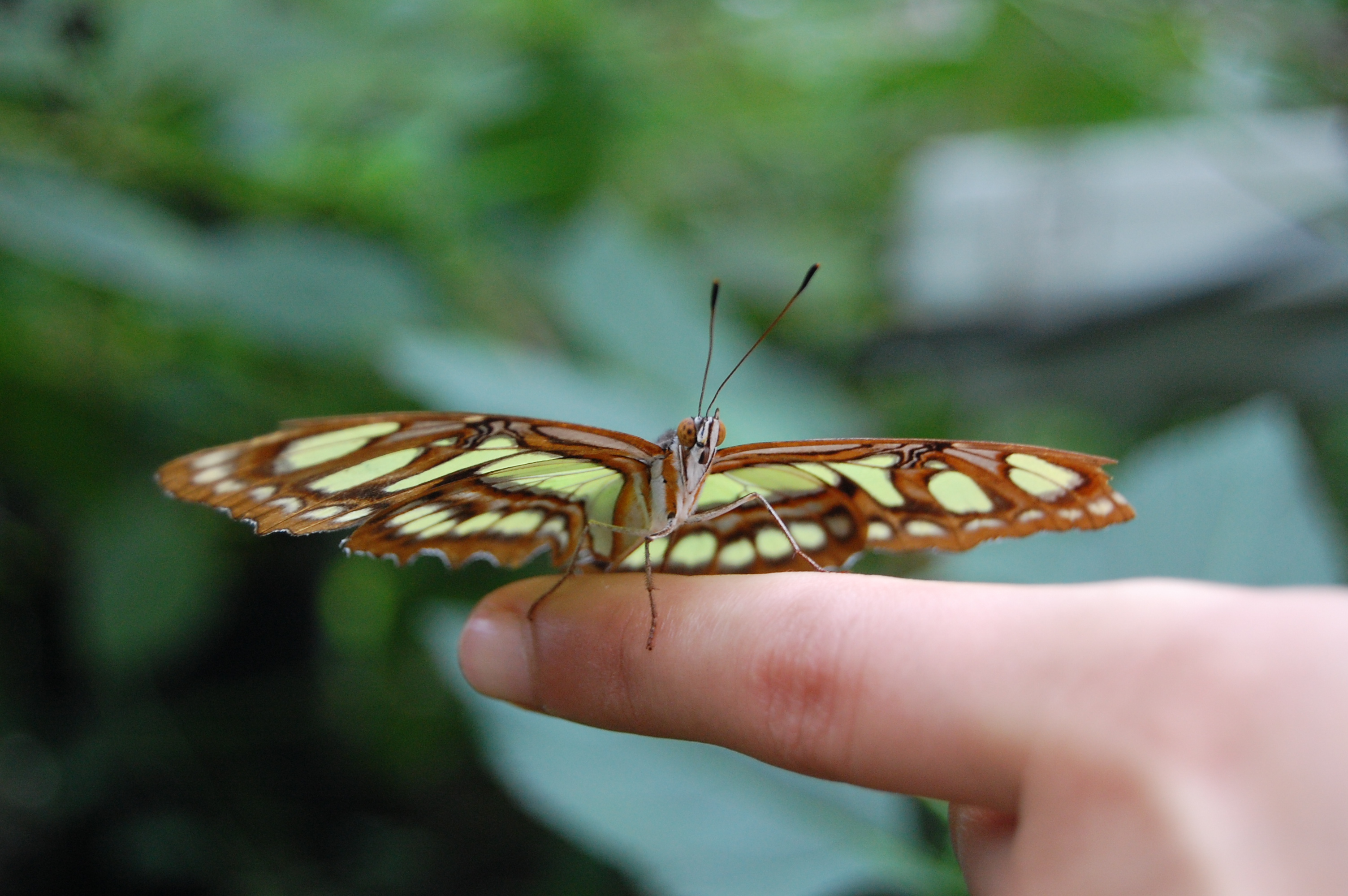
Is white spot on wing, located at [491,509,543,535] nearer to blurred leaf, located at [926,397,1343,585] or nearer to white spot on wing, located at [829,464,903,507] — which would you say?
white spot on wing, located at [829,464,903,507]

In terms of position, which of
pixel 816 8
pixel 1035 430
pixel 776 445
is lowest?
pixel 776 445

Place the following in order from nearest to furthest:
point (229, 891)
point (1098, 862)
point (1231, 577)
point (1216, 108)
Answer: point (1098, 862) → point (1231, 577) → point (1216, 108) → point (229, 891)

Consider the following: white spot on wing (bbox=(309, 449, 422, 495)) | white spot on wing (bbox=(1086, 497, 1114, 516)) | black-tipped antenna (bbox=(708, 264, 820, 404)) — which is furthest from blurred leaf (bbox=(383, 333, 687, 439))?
white spot on wing (bbox=(1086, 497, 1114, 516))

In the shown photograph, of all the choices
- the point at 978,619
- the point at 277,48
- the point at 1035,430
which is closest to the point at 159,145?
the point at 277,48

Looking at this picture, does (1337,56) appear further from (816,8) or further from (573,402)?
(573,402)

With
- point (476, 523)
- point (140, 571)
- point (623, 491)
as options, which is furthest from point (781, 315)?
point (140, 571)

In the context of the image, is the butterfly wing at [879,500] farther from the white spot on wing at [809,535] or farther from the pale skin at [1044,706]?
→ the pale skin at [1044,706]
